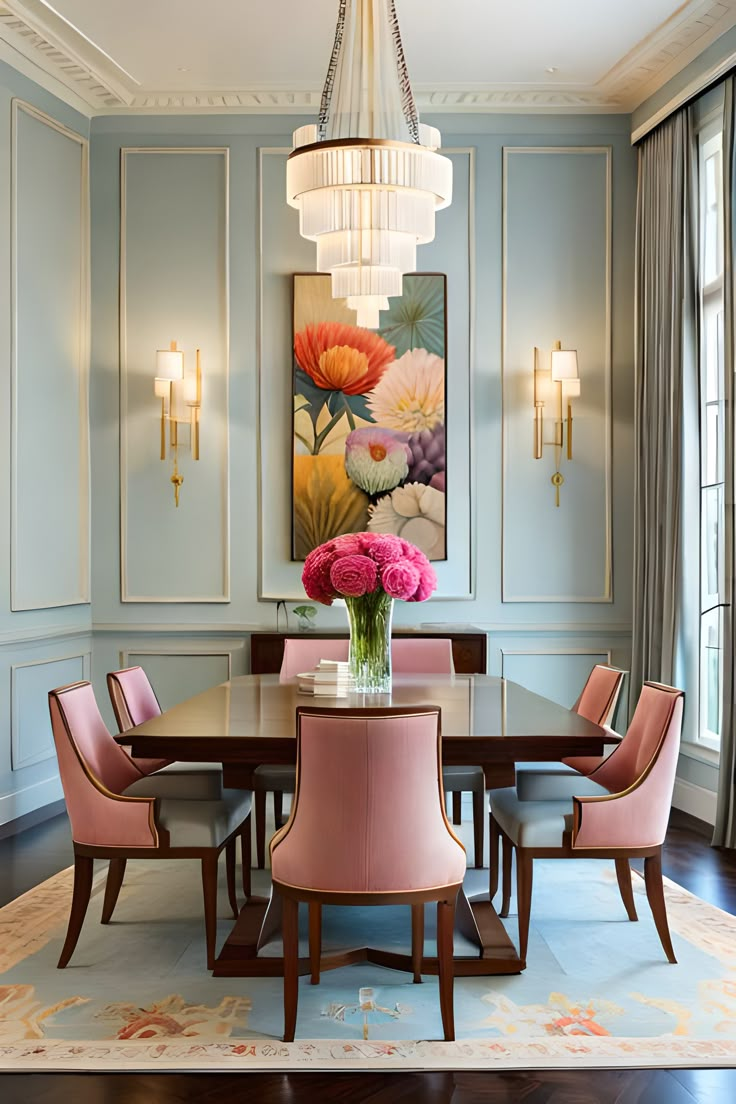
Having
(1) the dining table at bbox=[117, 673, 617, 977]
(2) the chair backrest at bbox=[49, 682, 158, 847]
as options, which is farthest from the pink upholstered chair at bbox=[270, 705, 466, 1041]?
(2) the chair backrest at bbox=[49, 682, 158, 847]

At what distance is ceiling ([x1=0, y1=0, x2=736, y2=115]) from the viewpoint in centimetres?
480

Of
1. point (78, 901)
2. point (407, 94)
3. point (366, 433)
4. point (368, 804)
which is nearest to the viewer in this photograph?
point (368, 804)

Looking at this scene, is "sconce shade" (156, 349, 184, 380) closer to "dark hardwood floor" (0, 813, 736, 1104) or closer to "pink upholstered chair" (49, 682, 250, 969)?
"pink upholstered chair" (49, 682, 250, 969)

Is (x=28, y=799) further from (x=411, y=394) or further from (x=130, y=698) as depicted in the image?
(x=411, y=394)

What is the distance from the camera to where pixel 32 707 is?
5.21 metres

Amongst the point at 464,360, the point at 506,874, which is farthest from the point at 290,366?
the point at 506,874

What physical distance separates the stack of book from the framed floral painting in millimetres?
1957

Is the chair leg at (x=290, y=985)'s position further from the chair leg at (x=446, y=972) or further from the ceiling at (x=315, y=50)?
the ceiling at (x=315, y=50)

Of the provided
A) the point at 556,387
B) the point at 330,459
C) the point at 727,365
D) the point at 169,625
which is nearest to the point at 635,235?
the point at 556,387

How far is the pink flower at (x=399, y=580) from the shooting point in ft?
10.9

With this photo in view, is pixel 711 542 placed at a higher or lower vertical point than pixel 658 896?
higher

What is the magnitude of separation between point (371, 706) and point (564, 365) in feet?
10.1

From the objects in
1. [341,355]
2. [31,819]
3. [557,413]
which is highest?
[341,355]

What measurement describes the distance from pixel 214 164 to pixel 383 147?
109 inches
